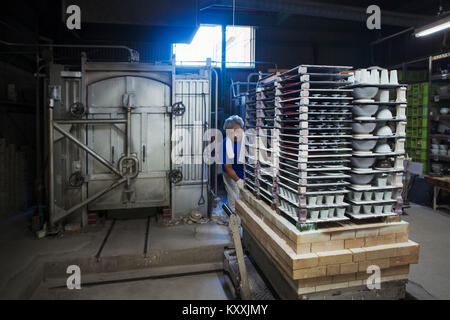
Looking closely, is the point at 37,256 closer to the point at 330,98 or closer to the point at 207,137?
the point at 207,137

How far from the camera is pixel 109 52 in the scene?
27.2ft

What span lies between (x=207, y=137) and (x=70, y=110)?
2200 mm

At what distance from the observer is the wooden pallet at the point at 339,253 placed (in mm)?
2496

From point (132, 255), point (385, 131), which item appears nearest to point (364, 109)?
point (385, 131)

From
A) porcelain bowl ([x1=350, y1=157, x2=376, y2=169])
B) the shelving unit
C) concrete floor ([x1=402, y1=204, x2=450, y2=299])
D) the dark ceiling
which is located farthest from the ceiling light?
porcelain bowl ([x1=350, y1=157, x2=376, y2=169])

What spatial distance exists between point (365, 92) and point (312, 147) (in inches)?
23.9

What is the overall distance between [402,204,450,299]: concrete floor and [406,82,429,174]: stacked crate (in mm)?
1545

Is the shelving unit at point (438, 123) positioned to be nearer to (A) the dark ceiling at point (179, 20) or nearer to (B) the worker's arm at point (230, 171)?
(A) the dark ceiling at point (179, 20)

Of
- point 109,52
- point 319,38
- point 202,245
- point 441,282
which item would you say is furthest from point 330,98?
point 319,38

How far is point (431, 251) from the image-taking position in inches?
174

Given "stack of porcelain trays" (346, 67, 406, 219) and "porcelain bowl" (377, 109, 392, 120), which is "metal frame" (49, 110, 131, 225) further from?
"porcelain bowl" (377, 109, 392, 120)

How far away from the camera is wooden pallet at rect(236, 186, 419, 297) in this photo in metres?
2.50

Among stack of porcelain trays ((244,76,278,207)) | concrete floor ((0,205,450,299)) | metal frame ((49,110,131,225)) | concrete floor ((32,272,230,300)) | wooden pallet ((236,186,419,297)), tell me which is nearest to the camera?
wooden pallet ((236,186,419,297))

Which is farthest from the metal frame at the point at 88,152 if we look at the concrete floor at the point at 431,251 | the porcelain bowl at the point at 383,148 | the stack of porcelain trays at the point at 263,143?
the concrete floor at the point at 431,251
